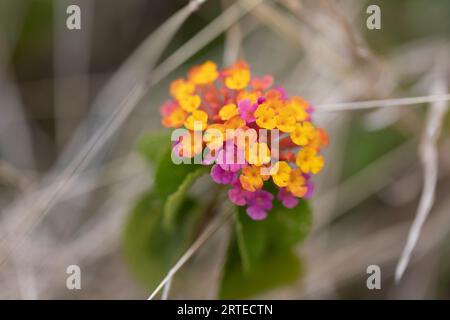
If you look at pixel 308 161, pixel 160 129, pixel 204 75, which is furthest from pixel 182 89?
pixel 160 129

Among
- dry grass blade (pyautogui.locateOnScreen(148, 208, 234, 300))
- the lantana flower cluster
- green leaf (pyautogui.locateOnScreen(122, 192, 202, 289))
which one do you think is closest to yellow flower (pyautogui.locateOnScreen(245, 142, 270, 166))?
the lantana flower cluster

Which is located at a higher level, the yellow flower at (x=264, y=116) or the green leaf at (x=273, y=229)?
the yellow flower at (x=264, y=116)

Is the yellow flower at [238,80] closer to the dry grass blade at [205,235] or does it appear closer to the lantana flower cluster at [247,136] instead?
the lantana flower cluster at [247,136]

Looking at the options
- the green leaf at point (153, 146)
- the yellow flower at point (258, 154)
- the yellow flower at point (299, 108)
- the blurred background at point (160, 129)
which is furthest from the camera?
the blurred background at point (160, 129)

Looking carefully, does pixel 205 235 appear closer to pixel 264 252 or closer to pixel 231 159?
pixel 264 252

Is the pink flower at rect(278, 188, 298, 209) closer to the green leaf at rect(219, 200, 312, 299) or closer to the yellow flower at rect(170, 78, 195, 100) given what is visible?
the green leaf at rect(219, 200, 312, 299)

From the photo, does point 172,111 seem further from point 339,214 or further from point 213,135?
point 339,214

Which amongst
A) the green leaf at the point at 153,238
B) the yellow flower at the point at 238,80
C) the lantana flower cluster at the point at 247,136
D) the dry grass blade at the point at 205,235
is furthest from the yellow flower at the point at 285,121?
the green leaf at the point at 153,238
